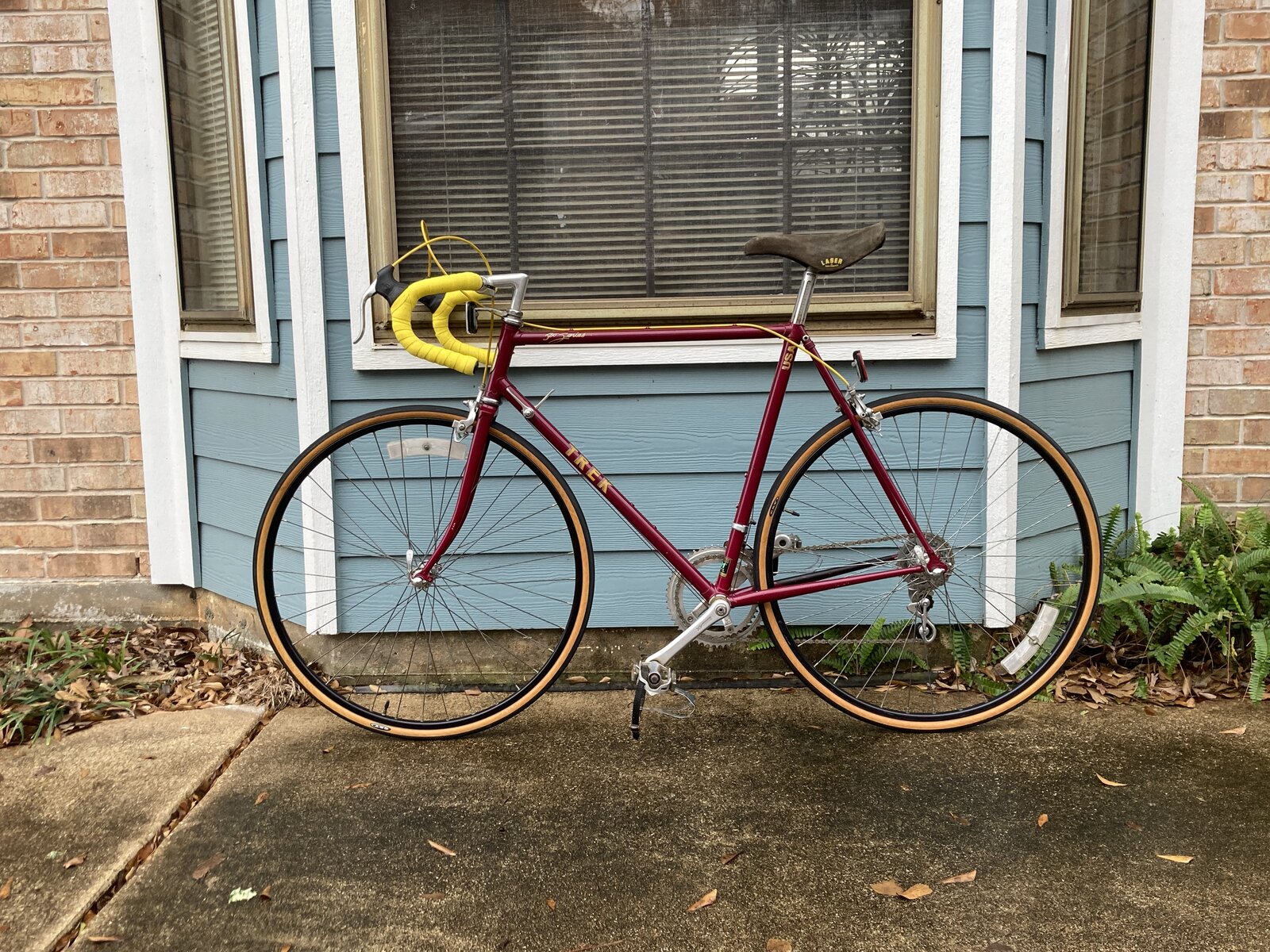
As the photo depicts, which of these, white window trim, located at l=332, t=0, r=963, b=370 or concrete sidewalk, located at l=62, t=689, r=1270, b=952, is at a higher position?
white window trim, located at l=332, t=0, r=963, b=370

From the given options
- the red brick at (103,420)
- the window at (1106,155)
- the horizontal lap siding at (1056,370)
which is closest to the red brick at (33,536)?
the red brick at (103,420)

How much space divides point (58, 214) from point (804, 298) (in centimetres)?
234

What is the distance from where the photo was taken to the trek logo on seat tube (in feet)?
8.39

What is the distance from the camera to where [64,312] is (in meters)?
3.29

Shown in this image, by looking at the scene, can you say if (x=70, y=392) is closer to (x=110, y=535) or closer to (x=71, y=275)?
(x=71, y=275)

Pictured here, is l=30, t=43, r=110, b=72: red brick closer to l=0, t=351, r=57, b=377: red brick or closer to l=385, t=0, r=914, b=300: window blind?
l=0, t=351, r=57, b=377: red brick

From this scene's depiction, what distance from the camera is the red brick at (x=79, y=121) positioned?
3.20 m

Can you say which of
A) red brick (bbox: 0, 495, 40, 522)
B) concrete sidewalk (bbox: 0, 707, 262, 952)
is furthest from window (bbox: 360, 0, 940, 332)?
red brick (bbox: 0, 495, 40, 522)

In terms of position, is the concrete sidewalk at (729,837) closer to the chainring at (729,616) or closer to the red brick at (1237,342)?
the chainring at (729,616)

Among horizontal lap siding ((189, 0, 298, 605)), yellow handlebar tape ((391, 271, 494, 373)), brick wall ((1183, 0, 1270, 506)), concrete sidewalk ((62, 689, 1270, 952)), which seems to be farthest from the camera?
brick wall ((1183, 0, 1270, 506))

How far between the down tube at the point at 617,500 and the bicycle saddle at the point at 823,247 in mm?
631

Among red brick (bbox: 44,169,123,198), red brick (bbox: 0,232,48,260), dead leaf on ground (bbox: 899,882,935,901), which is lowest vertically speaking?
dead leaf on ground (bbox: 899,882,935,901)

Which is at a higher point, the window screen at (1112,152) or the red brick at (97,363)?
the window screen at (1112,152)

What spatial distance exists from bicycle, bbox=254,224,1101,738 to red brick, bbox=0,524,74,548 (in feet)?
2.76
